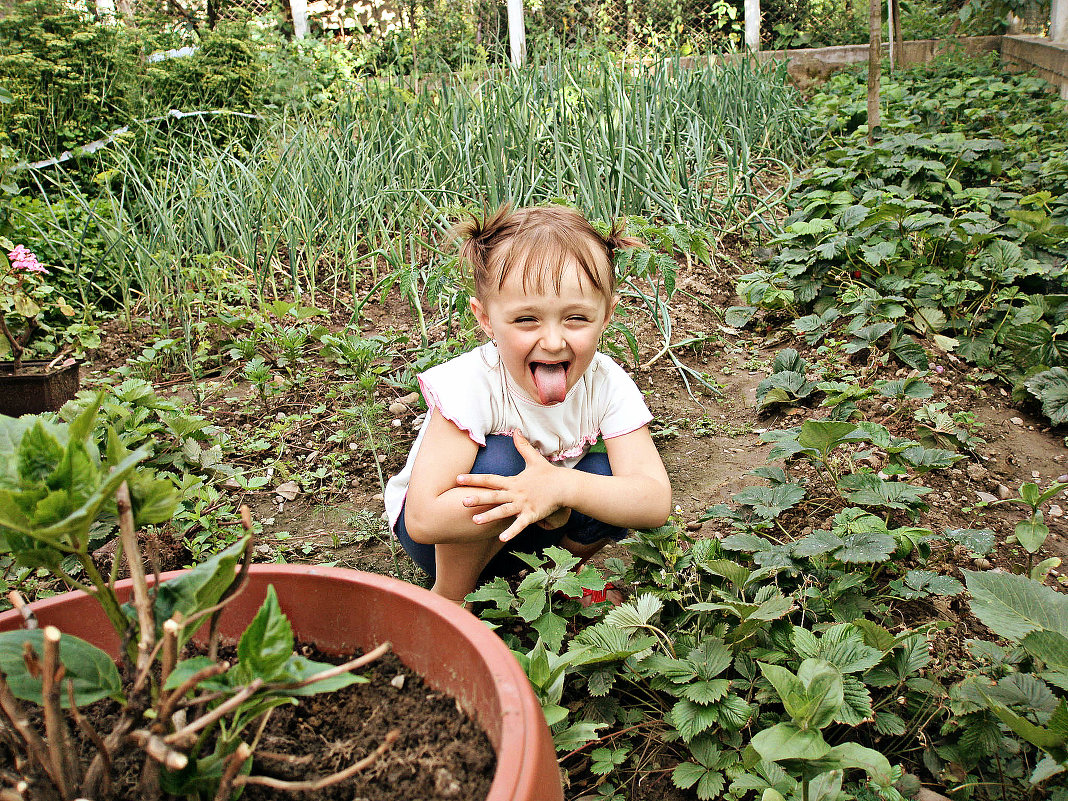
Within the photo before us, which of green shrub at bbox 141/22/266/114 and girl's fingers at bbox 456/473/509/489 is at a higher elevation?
green shrub at bbox 141/22/266/114

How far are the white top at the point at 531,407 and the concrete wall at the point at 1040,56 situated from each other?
5.23m

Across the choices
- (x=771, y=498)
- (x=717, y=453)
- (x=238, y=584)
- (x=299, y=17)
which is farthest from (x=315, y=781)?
(x=299, y=17)

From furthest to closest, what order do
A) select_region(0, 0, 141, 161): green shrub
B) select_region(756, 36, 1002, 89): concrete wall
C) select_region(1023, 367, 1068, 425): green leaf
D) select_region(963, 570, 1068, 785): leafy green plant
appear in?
select_region(756, 36, 1002, 89): concrete wall → select_region(0, 0, 141, 161): green shrub → select_region(1023, 367, 1068, 425): green leaf → select_region(963, 570, 1068, 785): leafy green plant

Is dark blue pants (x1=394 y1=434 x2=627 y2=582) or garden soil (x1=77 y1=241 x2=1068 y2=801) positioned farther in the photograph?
garden soil (x1=77 y1=241 x2=1068 y2=801)

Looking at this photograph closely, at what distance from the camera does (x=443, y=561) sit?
1.43 metres

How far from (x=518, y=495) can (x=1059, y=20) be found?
21.2ft

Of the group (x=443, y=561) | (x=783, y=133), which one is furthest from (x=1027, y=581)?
(x=783, y=133)

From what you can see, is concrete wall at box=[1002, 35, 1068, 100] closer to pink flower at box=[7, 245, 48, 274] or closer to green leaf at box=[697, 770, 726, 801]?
green leaf at box=[697, 770, 726, 801]

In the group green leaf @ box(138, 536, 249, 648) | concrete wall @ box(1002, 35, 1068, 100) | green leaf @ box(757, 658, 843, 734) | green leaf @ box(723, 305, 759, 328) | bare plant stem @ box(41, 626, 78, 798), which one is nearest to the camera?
bare plant stem @ box(41, 626, 78, 798)

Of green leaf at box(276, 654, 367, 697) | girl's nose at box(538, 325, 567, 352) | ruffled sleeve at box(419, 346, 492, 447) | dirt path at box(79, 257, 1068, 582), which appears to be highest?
girl's nose at box(538, 325, 567, 352)

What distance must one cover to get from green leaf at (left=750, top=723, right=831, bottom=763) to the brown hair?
0.73 meters

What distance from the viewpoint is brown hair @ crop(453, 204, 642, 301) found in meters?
1.29

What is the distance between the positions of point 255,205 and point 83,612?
2495 mm

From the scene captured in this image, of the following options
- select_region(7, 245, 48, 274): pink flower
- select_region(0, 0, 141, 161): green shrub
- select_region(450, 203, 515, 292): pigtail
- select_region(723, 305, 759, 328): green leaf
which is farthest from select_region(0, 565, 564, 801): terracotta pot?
select_region(0, 0, 141, 161): green shrub
